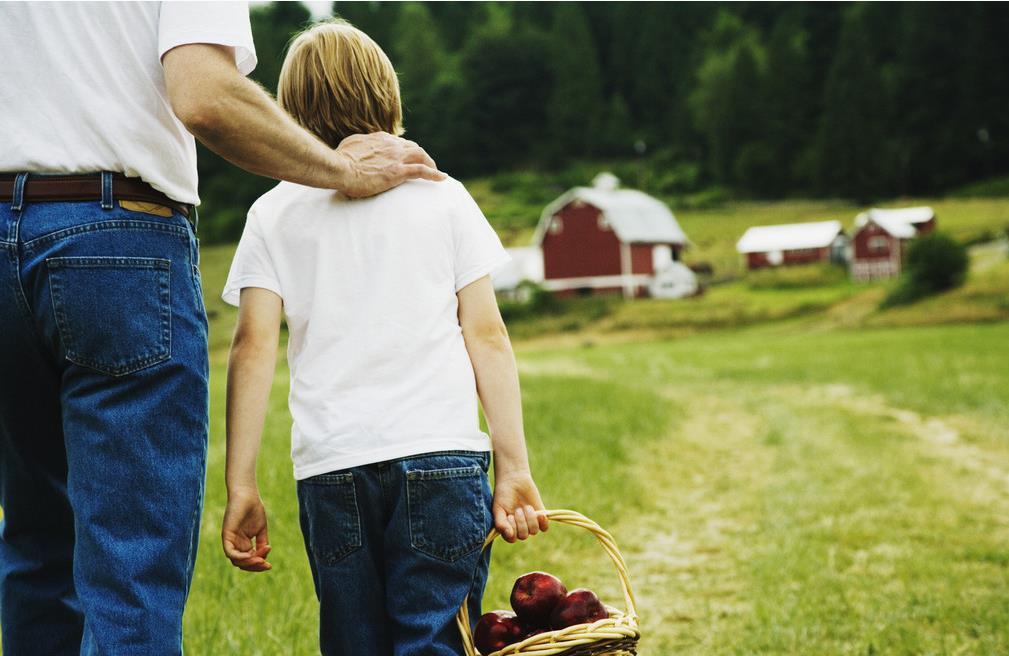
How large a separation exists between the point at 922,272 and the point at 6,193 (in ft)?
133

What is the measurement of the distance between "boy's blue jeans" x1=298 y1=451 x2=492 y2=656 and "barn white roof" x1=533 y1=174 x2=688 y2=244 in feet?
183

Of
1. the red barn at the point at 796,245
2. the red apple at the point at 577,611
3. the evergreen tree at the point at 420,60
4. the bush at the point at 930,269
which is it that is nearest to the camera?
the red apple at the point at 577,611

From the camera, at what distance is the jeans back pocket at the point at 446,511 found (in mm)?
2270

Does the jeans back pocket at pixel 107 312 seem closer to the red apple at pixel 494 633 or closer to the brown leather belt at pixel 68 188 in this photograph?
Result: the brown leather belt at pixel 68 188

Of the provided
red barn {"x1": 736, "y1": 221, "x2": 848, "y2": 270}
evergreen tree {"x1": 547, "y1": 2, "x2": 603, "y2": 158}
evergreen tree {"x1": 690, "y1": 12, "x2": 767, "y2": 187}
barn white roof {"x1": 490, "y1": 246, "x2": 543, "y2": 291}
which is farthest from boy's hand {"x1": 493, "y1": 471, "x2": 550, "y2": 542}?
evergreen tree {"x1": 547, "y1": 2, "x2": 603, "y2": 158}

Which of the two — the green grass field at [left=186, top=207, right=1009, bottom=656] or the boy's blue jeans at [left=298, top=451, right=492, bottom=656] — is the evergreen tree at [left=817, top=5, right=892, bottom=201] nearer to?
the green grass field at [left=186, top=207, right=1009, bottom=656]

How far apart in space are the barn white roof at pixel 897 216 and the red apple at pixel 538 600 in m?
60.2

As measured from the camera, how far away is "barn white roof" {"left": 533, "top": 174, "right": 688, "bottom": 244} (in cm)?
5834

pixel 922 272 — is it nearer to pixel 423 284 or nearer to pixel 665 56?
pixel 423 284

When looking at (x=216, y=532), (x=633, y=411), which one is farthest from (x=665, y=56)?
(x=216, y=532)

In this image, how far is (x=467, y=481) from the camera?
91.4 inches

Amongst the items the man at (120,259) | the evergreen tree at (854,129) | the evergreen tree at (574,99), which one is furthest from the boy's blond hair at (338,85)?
the evergreen tree at (574,99)

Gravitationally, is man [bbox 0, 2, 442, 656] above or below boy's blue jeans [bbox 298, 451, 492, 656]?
above

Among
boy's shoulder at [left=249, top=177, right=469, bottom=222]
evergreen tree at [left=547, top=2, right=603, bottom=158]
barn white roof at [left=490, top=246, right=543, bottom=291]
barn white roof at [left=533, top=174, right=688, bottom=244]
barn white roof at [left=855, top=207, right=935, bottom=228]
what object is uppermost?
evergreen tree at [left=547, top=2, right=603, bottom=158]
